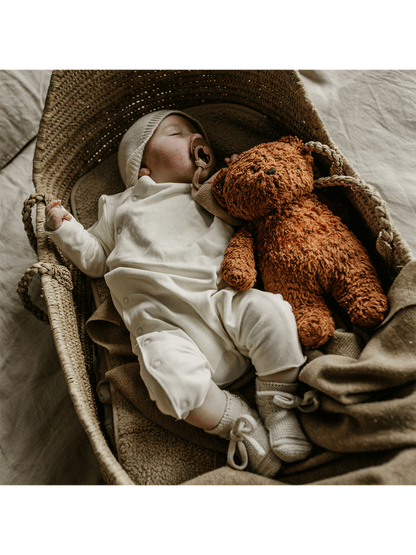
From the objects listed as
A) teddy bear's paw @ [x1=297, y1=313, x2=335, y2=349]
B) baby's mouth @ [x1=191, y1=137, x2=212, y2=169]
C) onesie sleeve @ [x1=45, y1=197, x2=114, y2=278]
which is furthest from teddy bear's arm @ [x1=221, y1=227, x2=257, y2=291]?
onesie sleeve @ [x1=45, y1=197, x2=114, y2=278]

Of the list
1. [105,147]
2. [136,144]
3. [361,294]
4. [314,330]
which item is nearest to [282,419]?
[314,330]

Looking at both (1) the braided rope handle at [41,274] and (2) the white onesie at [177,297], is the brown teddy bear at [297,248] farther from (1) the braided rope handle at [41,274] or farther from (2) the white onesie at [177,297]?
(1) the braided rope handle at [41,274]

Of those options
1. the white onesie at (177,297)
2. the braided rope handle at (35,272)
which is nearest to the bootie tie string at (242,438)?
the white onesie at (177,297)

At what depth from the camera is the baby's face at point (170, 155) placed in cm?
126

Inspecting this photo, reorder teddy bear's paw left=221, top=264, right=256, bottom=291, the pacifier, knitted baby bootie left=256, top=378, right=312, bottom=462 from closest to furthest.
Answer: knitted baby bootie left=256, top=378, right=312, bottom=462 → teddy bear's paw left=221, top=264, right=256, bottom=291 → the pacifier

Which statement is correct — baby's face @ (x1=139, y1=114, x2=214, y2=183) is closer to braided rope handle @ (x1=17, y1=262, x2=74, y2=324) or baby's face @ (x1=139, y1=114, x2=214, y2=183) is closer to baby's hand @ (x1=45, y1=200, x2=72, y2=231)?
baby's hand @ (x1=45, y1=200, x2=72, y2=231)

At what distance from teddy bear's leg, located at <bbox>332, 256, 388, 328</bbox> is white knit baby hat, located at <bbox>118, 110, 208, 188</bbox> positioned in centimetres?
65

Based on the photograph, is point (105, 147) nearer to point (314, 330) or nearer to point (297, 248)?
point (297, 248)

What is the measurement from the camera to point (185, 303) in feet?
3.54

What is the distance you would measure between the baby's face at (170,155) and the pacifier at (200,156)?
0.04ft

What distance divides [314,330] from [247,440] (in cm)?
28

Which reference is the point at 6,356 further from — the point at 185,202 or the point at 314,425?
the point at 314,425

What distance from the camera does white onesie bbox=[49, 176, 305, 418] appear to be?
3.19ft

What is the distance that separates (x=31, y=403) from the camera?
1312 mm
